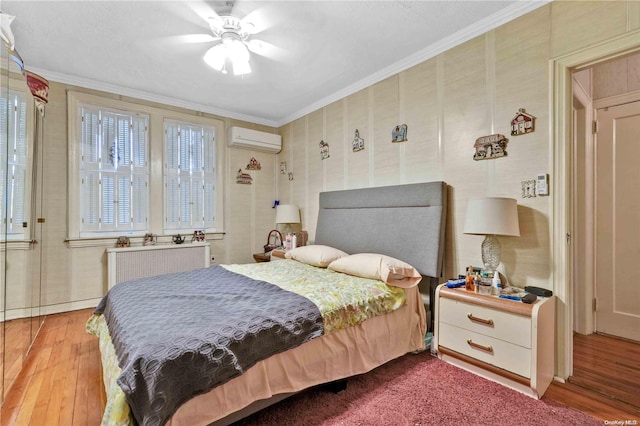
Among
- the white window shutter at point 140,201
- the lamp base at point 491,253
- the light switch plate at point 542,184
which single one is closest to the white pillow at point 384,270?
the lamp base at point 491,253

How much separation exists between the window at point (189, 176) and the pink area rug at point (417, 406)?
3.19 meters

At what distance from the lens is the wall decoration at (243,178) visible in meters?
4.72

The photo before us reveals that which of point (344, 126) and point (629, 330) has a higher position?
point (344, 126)

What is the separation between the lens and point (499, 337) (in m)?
2.01

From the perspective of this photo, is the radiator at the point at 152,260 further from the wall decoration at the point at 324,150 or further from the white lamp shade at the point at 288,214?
the wall decoration at the point at 324,150

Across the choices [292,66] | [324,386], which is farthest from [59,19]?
[324,386]

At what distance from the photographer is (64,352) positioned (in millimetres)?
2518

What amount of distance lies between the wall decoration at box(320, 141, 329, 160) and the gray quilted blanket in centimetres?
234

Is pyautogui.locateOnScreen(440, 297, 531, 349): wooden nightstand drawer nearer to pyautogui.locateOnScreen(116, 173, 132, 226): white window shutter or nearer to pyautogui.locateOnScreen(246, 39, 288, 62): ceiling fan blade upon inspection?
pyautogui.locateOnScreen(246, 39, 288, 62): ceiling fan blade

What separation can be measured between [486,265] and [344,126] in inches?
93.0

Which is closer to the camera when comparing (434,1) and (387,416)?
Answer: (387,416)

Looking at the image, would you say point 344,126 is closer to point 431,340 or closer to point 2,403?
point 431,340

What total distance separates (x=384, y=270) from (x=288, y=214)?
7.55 feet

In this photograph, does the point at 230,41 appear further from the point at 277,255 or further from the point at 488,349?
the point at 488,349
